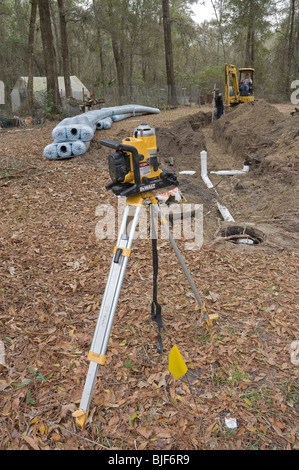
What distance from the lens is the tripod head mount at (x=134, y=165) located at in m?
2.35

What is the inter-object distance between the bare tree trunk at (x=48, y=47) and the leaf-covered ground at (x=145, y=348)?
49.5 feet

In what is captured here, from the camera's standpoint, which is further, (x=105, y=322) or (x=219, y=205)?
(x=219, y=205)

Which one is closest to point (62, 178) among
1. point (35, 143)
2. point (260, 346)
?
point (35, 143)

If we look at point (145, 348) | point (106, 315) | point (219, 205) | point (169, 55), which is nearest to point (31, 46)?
point (169, 55)

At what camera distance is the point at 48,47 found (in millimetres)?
17734

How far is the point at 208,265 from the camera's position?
177 inches

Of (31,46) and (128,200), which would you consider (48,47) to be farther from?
(128,200)

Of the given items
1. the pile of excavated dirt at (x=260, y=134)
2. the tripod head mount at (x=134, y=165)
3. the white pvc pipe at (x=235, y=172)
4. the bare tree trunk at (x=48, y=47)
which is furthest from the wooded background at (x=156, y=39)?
the tripod head mount at (x=134, y=165)

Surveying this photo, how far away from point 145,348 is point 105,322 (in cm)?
99

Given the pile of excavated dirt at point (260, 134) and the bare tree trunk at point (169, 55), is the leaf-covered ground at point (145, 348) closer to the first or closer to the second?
the pile of excavated dirt at point (260, 134)

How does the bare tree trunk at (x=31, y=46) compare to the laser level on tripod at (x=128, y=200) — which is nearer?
the laser level on tripod at (x=128, y=200)

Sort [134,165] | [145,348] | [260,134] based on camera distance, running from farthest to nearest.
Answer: [260,134]
[145,348]
[134,165]
